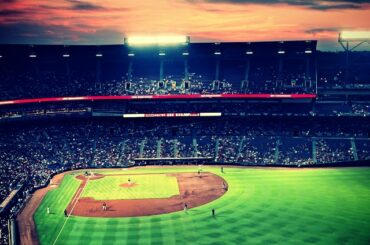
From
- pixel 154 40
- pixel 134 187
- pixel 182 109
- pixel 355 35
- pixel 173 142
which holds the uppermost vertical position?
pixel 355 35

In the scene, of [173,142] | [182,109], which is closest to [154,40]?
[182,109]

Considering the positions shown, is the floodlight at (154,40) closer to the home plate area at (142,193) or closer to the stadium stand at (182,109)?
the stadium stand at (182,109)

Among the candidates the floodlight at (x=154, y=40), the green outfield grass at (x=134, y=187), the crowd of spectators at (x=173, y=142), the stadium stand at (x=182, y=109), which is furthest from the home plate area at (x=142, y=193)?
the floodlight at (x=154, y=40)

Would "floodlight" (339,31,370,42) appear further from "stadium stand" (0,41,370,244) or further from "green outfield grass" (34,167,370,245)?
"green outfield grass" (34,167,370,245)

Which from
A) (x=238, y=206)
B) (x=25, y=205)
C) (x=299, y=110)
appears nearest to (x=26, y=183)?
(x=25, y=205)

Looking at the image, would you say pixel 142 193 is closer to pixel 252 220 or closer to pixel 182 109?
pixel 252 220

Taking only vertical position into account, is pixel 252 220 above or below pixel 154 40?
below
